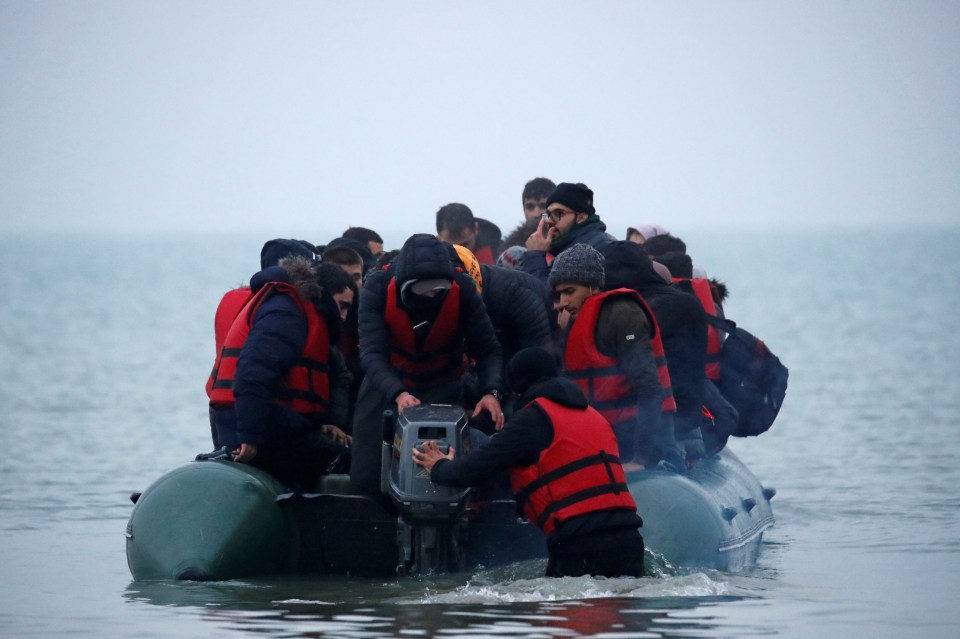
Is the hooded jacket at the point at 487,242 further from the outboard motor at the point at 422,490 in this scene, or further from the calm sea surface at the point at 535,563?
the outboard motor at the point at 422,490

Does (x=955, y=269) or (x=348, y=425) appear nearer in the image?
(x=348, y=425)

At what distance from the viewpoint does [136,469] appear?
1830 centimetres

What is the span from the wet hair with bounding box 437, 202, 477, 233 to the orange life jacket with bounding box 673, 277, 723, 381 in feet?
4.44

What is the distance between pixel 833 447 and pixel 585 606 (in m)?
11.9

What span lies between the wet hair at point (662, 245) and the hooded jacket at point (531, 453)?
3.41m

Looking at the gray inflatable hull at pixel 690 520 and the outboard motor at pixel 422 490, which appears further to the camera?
the gray inflatable hull at pixel 690 520

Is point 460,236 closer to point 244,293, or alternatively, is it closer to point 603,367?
point 244,293

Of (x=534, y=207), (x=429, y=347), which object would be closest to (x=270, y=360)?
(x=429, y=347)

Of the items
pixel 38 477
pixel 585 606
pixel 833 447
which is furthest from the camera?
pixel 833 447

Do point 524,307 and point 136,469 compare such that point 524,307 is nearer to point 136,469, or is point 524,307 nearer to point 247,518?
point 247,518

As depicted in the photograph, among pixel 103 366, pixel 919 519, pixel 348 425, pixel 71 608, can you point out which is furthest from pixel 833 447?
pixel 103 366

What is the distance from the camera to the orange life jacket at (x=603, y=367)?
32.5ft

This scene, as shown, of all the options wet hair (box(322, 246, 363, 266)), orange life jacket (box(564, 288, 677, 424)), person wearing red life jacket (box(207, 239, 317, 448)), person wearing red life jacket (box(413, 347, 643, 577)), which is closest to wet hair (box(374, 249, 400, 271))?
wet hair (box(322, 246, 363, 266))

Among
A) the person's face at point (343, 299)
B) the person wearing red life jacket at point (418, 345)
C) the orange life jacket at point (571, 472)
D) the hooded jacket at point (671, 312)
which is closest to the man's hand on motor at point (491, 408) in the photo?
the person wearing red life jacket at point (418, 345)
